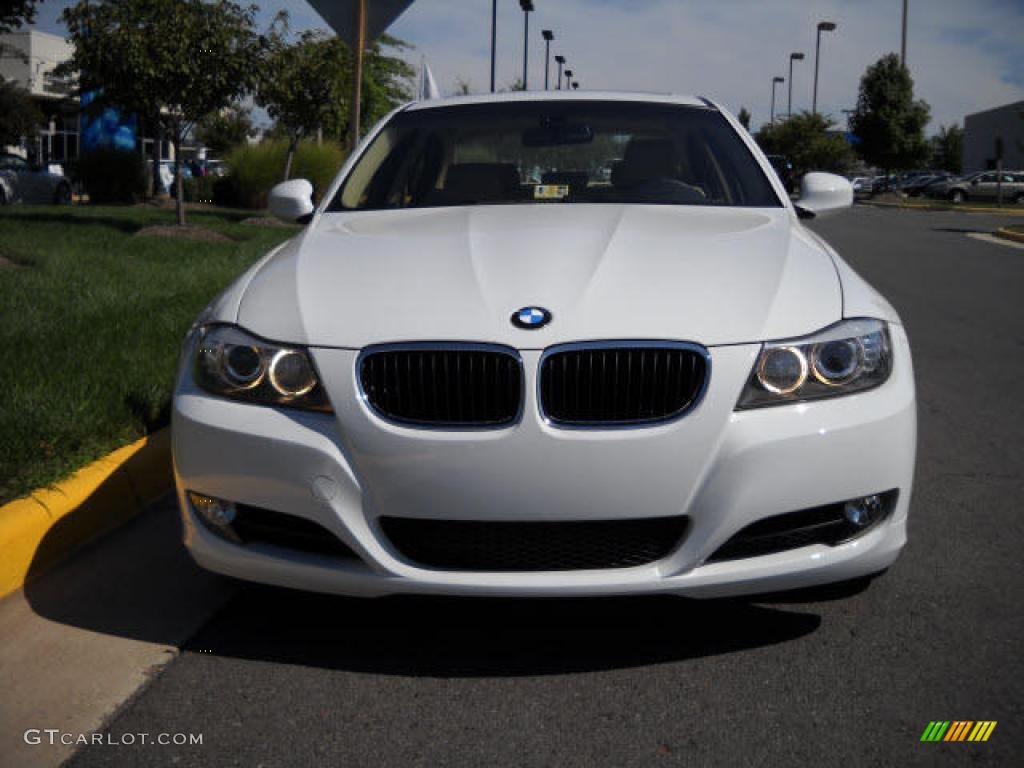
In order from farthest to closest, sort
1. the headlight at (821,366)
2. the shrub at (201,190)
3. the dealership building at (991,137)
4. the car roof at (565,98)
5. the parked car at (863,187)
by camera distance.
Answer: the parked car at (863,187)
the dealership building at (991,137)
the shrub at (201,190)
the car roof at (565,98)
the headlight at (821,366)

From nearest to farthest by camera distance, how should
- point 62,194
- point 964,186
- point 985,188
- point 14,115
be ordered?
point 62,194 < point 14,115 < point 985,188 < point 964,186

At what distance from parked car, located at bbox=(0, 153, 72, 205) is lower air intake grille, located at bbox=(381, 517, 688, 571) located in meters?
23.6

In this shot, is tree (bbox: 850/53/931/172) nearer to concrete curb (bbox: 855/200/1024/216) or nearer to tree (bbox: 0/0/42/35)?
concrete curb (bbox: 855/200/1024/216)

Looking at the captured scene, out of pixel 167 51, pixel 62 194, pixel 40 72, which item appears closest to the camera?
pixel 167 51

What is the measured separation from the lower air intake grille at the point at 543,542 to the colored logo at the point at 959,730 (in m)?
0.69

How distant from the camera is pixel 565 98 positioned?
4.95m

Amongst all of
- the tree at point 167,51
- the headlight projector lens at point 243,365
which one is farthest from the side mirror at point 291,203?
the tree at point 167,51

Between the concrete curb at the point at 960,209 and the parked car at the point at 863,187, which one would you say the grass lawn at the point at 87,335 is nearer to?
the concrete curb at the point at 960,209

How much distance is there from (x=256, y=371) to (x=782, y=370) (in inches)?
50.7

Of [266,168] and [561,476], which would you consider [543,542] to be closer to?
[561,476]

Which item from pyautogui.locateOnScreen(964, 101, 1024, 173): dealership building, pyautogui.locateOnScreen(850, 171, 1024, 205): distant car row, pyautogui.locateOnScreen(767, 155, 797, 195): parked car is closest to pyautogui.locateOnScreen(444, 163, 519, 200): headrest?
pyautogui.locateOnScreen(767, 155, 797, 195): parked car

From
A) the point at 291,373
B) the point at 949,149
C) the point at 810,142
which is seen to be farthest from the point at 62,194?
the point at 949,149

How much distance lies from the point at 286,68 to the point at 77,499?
16.3 meters
